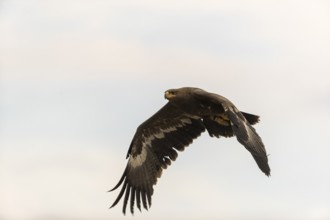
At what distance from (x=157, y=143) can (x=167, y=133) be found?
30cm

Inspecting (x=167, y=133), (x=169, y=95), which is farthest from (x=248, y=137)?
(x=167, y=133)

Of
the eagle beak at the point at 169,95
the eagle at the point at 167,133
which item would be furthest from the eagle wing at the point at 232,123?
the eagle beak at the point at 169,95

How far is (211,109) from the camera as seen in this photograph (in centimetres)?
1666

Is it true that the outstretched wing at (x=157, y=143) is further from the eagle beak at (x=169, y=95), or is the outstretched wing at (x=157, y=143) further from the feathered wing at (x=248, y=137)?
the feathered wing at (x=248, y=137)

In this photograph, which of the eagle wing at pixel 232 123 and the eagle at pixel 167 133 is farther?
the eagle at pixel 167 133

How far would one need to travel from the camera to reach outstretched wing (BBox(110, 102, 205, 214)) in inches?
679

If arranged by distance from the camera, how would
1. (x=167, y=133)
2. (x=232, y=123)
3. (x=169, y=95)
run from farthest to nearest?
(x=167, y=133), (x=169, y=95), (x=232, y=123)

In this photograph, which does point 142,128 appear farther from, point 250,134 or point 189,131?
point 250,134

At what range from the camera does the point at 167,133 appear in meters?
17.6

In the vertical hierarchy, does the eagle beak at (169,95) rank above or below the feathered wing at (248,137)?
above

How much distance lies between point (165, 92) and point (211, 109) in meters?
0.97

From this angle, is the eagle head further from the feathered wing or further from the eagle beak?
the feathered wing

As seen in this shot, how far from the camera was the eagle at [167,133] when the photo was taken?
16.8 meters

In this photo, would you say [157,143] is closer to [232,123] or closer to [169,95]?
[169,95]
